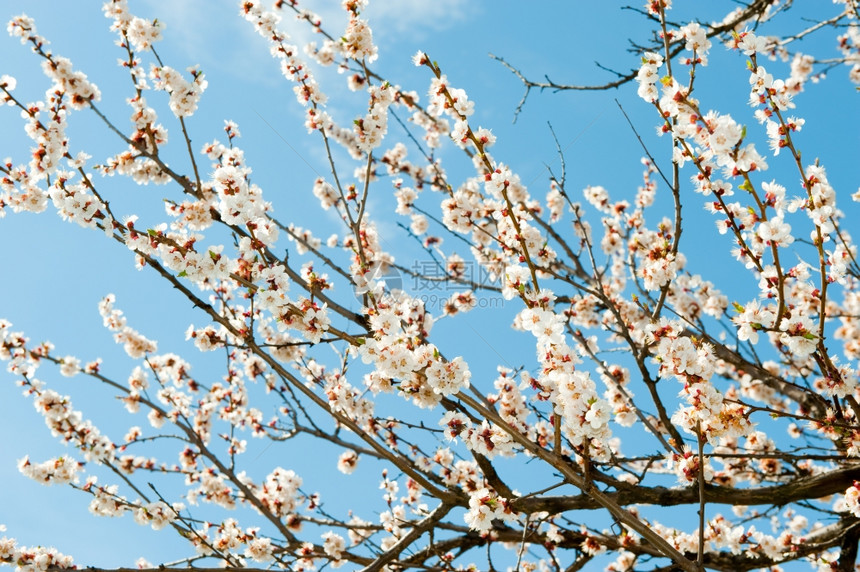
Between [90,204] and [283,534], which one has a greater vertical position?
[90,204]

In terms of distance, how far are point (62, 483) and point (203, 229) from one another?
330 centimetres

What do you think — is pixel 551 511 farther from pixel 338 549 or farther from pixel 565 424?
pixel 338 549

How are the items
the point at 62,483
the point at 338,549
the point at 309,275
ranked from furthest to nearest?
the point at 338,549 < the point at 62,483 < the point at 309,275

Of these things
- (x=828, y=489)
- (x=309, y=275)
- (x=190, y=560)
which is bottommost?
(x=190, y=560)

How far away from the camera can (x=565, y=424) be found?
9.27 ft

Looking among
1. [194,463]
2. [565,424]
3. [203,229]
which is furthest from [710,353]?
[194,463]

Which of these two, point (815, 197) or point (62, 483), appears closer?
point (815, 197)

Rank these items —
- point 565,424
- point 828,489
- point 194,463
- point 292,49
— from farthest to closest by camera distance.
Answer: point 194,463
point 292,49
point 828,489
point 565,424

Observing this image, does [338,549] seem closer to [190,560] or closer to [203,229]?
[190,560]

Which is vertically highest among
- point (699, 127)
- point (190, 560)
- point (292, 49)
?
point (292, 49)

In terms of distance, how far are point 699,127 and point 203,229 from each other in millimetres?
3239

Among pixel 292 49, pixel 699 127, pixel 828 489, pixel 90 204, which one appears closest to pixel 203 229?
pixel 90 204

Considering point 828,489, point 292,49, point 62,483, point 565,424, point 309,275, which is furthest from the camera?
point 62,483

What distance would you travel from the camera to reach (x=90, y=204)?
3.66 meters
